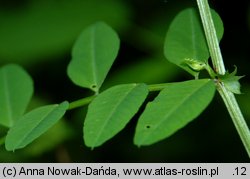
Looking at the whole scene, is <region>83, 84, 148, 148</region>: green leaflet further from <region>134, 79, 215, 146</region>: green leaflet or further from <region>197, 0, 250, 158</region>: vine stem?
<region>197, 0, 250, 158</region>: vine stem

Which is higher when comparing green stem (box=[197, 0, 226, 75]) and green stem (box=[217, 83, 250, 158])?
green stem (box=[197, 0, 226, 75])

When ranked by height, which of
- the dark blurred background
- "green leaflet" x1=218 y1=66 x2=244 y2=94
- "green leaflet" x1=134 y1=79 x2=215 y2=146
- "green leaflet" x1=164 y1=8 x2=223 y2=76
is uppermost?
"green leaflet" x1=164 y1=8 x2=223 y2=76

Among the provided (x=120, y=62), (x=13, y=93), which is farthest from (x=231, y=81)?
(x=120, y=62)

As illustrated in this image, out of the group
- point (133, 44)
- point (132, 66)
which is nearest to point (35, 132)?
point (132, 66)

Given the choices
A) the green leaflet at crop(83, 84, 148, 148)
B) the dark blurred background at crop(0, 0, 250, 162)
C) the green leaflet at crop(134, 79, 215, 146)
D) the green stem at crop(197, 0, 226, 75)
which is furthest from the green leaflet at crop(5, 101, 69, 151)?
the dark blurred background at crop(0, 0, 250, 162)

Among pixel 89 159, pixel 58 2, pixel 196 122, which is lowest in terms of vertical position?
pixel 89 159
